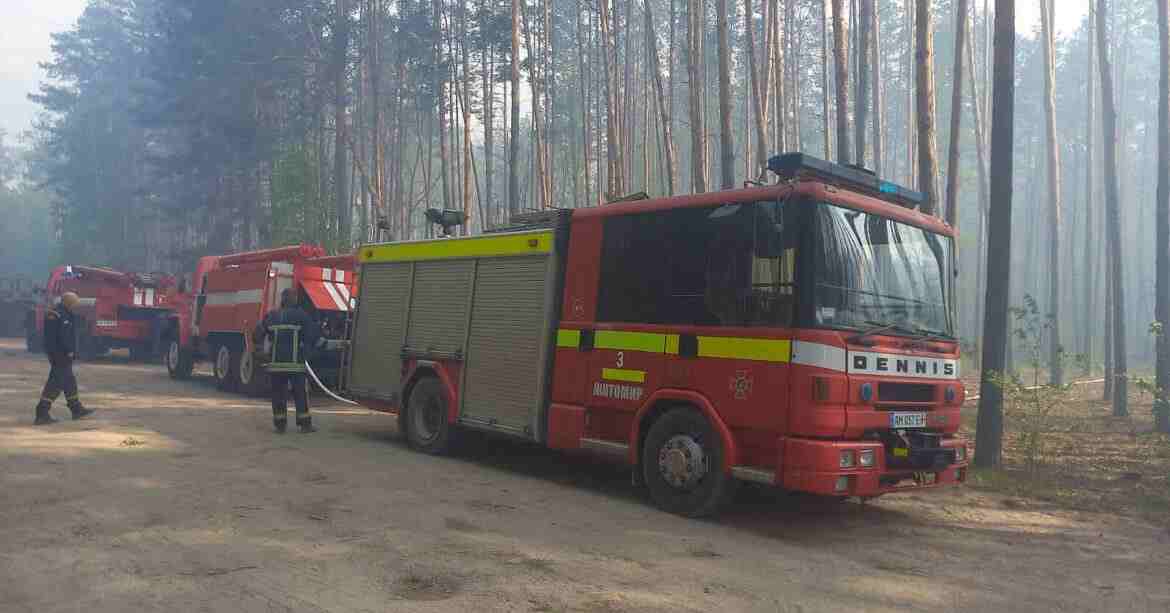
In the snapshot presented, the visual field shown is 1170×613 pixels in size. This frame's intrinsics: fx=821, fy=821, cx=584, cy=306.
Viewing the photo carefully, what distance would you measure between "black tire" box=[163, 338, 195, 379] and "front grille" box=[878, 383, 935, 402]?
15585 millimetres

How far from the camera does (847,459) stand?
19.3 ft

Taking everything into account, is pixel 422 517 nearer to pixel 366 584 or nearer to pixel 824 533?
pixel 366 584

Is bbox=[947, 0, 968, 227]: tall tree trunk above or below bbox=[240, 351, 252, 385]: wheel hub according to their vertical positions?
above

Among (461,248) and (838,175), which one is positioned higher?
(838,175)

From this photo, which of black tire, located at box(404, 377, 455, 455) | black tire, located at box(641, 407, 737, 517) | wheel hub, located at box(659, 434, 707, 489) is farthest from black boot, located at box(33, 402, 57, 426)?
wheel hub, located at box(659, 434, 707, 489)

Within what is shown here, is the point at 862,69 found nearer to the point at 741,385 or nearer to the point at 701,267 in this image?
the point at 701,267

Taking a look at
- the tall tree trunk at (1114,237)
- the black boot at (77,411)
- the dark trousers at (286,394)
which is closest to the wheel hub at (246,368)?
the black boot at (77,411)

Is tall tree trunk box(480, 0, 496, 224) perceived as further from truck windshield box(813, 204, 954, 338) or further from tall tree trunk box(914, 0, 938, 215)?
truck windshield box(813, 204, 954, 338)

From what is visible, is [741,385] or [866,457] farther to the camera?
[741,385]

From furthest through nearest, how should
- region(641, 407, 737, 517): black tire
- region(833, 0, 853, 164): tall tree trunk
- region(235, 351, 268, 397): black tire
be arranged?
1. region(235, 351, 268, 397): black tire
2. region(833, 0, 853, 164): tall tree trunk
3. region(641, 407, 737, 517): black tire

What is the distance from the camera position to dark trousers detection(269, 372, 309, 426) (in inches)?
403

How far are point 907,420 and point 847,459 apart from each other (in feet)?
2.73

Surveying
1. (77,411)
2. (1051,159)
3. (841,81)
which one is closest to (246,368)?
(77,411)

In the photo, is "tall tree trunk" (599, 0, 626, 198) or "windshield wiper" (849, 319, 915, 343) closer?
"windshield wiper" (849, 319, 915, 343)
